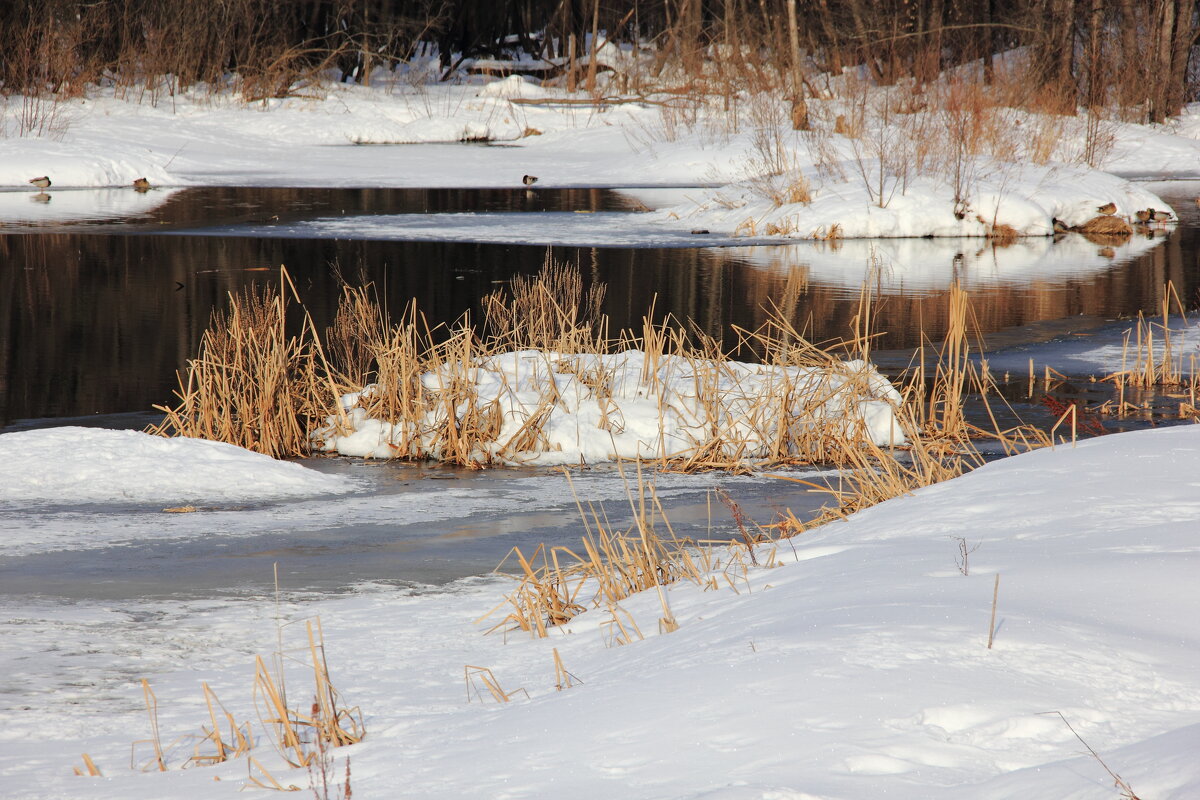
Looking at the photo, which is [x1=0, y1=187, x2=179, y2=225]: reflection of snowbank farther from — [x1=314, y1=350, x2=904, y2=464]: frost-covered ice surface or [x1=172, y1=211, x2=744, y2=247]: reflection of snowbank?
[x1=314, y1=350, x2=904, y2=464]: frost-covered ice surface

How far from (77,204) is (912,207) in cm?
1337

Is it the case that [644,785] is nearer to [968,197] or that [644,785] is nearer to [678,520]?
[678,520]

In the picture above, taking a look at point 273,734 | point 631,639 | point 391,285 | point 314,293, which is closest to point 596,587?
point 631,639

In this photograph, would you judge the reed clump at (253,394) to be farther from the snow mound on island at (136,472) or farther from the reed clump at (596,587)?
the reed clump at (596,587)

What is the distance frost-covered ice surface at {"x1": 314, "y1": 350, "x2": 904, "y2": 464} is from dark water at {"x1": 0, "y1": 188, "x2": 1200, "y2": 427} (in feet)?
5.79

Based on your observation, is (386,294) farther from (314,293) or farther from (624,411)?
(624,411)

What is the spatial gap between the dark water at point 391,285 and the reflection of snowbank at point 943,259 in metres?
0.06

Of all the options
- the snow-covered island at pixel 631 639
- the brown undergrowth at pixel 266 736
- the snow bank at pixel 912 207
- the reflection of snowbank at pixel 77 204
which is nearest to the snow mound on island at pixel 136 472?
the snow-covered island at pixel 631 639

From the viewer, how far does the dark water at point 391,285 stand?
11.8 m

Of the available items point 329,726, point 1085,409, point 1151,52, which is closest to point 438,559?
point 329,726

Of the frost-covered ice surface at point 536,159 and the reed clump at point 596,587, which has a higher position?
the frost-covered ice surface at point 536,159

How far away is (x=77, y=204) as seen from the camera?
22359 millimetres

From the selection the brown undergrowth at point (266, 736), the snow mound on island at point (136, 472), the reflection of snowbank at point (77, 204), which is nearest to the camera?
the brown undergrowth at point (266, 736)

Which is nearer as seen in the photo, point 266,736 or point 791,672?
point 791,672
